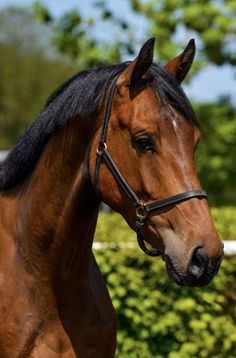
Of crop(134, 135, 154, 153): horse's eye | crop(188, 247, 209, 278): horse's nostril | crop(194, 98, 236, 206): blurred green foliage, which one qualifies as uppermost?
crop(134, 135, 154, 153): horse's eye

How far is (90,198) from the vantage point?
126 inches

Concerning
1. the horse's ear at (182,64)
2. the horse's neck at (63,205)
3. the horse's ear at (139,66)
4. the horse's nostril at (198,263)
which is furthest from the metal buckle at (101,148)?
the horse's nostril at (198,263)

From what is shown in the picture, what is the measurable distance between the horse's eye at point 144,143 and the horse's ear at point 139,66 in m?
0.26

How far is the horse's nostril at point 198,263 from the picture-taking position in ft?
8.74

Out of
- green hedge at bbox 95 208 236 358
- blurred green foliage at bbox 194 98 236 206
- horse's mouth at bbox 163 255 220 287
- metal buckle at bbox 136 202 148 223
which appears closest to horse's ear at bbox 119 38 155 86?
metal buckle at bbox 136 202 148 223

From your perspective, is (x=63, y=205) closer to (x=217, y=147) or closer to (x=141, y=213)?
(x=141, y=213)

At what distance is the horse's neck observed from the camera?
10.4ft

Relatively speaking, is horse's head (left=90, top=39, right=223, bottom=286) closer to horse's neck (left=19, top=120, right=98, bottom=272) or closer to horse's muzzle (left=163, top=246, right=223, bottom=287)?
horse's muzzle (left=163, top=246, right=223, bottom=287)

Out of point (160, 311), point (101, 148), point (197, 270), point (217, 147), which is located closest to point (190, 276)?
point (197, 270)

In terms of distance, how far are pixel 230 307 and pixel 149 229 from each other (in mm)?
2500

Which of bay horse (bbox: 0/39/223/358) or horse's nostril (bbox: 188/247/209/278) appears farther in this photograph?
bay horse (bbox: 0/39/223/358)

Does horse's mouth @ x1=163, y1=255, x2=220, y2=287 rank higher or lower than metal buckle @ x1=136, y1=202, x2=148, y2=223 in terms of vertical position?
lower

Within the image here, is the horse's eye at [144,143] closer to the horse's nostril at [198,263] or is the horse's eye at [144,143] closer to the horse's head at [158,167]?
the horse's head at [158,167]

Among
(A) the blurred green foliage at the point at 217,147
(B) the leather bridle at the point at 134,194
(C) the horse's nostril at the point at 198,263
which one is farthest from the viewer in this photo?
(A) the blurred green foliage at the point at 217,147
